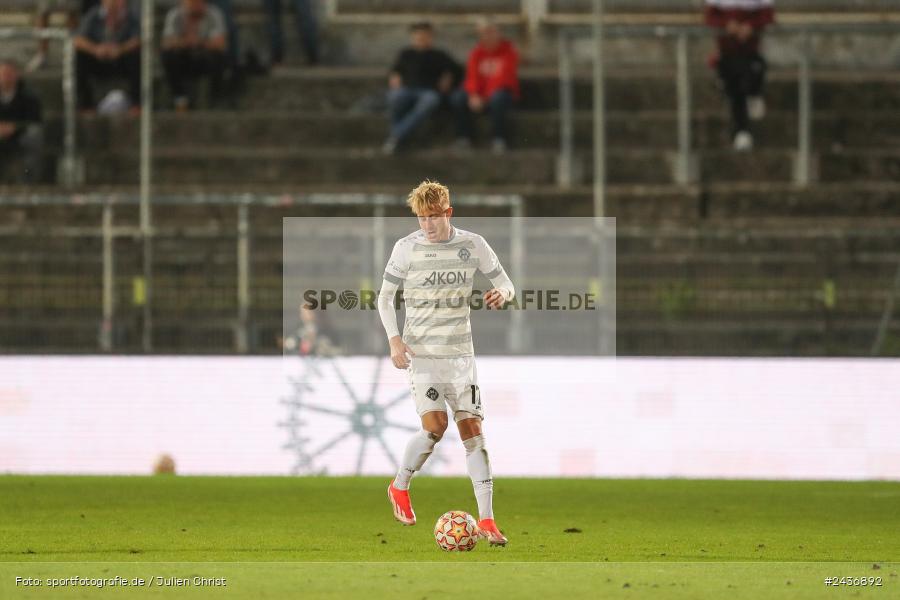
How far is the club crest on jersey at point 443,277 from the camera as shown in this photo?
10180mm

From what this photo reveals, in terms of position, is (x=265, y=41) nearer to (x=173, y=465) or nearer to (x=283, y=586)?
(x=173, y=465)

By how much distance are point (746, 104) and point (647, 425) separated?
7135 mm

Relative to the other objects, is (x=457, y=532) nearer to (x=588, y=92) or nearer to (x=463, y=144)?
(x=463, y=144)

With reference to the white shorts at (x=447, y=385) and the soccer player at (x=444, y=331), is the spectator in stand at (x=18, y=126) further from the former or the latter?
the white shorts at (x=447, y=385)

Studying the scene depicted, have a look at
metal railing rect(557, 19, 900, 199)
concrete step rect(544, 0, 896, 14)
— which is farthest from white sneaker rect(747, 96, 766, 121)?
concrete step rect(544, 0, 896, 14)

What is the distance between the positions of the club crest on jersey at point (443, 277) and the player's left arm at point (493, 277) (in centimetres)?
17

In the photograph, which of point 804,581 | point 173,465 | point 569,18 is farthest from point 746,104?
point 804,581

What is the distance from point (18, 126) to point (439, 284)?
1283 cm

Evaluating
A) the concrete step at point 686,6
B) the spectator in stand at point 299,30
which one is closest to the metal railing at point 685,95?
the concrete step at point 686,6

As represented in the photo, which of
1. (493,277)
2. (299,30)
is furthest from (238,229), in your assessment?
(493,277)

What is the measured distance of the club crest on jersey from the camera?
33.4 ft

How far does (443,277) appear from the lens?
10.2 meters

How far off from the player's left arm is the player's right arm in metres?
0.41

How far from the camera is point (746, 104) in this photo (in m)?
22.5
